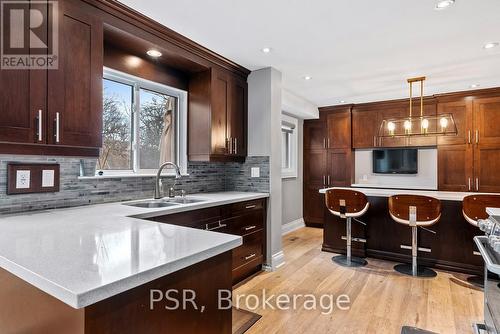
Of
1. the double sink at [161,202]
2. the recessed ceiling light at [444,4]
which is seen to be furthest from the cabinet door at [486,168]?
the double sink at [161,202]

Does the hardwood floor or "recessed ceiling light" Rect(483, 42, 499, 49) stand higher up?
"recessed ceiling light" Rect(483, 42, 499, 49)

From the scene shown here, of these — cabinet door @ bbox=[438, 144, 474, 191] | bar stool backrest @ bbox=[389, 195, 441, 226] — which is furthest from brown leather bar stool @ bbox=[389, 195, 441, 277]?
cabinet door @ bbox=[438, 144, 474, 191]

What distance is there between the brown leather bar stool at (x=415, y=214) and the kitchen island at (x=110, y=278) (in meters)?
2.67

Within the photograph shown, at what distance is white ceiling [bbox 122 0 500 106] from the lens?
2.14 m

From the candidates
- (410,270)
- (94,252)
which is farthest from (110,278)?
(410,270)

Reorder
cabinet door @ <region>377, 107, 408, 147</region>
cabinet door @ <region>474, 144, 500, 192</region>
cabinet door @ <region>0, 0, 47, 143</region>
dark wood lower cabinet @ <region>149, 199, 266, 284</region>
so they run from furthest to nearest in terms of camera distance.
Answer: cabinet door @ <region>377, 107, 408, 147</region>, cabinet door @ <region>474, 144, 500, 192</region>, dark wood lower cabinet @ <region>149, 199, 266, 284</region>, cabinet door @ <region>0, 0, 47, 143</region>

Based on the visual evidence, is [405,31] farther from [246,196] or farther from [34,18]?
[34,18]

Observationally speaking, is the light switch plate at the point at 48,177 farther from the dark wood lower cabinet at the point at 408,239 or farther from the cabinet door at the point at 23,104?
the dark wood lower cabinet at the point at 408,239

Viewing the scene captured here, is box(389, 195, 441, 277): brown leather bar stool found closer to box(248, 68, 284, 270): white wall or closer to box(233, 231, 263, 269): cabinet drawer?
box(248, 68, 284, 270): white wall

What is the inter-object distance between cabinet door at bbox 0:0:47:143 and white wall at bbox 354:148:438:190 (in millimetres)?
5117

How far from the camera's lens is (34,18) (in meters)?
1.66

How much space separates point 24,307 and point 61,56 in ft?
4.94

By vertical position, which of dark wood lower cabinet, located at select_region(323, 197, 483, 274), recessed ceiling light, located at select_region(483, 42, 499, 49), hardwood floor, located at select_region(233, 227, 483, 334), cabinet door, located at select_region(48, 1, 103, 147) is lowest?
hardwood floor, located at select_region(233, 227, 483, 334)

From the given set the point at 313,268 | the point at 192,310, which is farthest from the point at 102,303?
the point at 313,268
